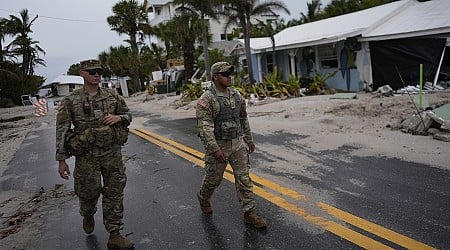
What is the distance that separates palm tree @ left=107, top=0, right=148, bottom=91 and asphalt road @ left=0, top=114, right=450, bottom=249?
31578 millimetres

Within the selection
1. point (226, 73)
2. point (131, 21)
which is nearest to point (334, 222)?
point (226, 73)

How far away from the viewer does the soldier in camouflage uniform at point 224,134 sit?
140 inches

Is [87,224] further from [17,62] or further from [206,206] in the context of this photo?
[17,62]

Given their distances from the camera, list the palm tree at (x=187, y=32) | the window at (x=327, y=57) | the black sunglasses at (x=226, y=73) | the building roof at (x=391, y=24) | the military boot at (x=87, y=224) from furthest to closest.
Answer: the palm tree at (x=187, y=32), the window at (x=327, y=57), the building roof at (x=391, y=24), the military boot at (x=87, y=224), the black sunglasses at (x=226, y=73)

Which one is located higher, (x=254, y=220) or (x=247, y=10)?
(x=247, y=10)

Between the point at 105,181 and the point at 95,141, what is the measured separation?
16.6 inches

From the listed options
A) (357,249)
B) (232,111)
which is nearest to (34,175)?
(232,111)

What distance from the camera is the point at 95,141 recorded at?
11.1ft

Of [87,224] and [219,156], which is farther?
[87,224]

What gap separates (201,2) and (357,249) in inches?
707

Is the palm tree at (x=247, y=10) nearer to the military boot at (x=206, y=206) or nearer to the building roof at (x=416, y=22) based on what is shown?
the building roof at (x=416, y=22)

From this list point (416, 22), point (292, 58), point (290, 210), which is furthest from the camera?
point (292, 58)

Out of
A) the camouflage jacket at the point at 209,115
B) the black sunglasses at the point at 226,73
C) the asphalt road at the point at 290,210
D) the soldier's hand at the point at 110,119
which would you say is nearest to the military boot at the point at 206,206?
the asphalt road at the point at 290,210

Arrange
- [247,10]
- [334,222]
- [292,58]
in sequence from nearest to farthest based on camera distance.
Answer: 1. [334,222]
2. [247,10]
3. [292,58]
